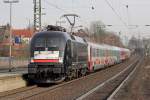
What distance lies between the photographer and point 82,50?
34.8 meters

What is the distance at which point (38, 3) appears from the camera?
189 ft

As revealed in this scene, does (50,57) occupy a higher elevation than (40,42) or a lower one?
lower

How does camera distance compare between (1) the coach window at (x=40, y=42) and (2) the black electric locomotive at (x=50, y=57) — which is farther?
(1) the coach window at (x=40, y=42)

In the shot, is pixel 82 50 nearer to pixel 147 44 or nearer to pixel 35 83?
pixel 35 83

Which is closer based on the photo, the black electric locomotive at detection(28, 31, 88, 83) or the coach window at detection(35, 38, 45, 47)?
the black electric locomotive at detection(28, 31, 88, 83)

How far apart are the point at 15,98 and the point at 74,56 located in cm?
1128

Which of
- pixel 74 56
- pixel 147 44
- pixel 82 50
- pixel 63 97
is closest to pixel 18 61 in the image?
pixel 82 50

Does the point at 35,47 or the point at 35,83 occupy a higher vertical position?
the point at 35,47

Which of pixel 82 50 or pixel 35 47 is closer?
pixel 35 47

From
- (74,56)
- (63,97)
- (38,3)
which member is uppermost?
(38,3)

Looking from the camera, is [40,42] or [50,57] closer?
[50,57]

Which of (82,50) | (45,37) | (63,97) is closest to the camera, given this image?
(63,97)

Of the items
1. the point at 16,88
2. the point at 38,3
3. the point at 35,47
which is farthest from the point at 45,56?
the point at 38,3

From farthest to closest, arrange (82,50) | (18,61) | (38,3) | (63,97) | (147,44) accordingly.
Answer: (147,44)
(18,61)
(38,3)
(82,50)
(63,97)
